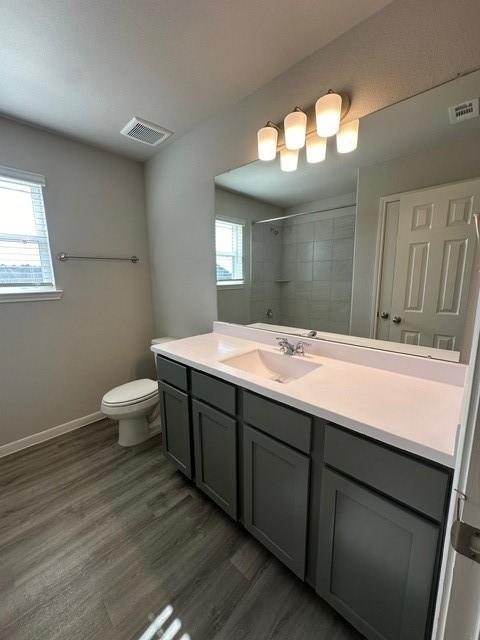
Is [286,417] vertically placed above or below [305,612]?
above

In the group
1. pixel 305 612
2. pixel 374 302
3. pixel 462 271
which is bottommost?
pixel 305 612

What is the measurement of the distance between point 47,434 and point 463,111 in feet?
10.5

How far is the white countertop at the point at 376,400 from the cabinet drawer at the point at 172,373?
8cm

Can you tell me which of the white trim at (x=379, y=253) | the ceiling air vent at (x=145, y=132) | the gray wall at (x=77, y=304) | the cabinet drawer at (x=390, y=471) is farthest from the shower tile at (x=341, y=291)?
the gray wall at (x=77, y=304)

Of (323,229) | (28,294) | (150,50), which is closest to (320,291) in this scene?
(323,229)

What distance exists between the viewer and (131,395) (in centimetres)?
203

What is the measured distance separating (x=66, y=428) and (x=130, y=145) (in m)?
2.43

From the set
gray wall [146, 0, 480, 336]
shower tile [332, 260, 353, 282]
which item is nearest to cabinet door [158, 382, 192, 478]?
gray wall [146, 0, 480, 336]

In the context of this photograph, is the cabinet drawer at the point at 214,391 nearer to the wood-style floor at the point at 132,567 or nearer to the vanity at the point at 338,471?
the vanity at the point at 338,471

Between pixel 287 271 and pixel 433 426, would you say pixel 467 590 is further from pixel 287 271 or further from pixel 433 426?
pixel 287 271

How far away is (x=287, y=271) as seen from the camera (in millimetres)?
1648

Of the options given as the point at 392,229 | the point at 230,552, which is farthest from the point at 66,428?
the point at 392,229

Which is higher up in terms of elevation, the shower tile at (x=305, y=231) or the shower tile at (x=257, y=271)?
the shower tile at (x=305, y=231)

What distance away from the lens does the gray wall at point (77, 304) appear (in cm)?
200
